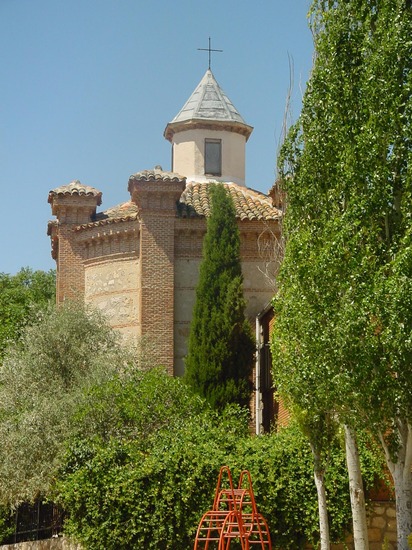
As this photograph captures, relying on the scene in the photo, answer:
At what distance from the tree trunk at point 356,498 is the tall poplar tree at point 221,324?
8.12 m

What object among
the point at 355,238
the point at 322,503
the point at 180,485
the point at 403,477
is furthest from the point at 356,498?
the point at 355,238

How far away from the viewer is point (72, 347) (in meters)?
23.5

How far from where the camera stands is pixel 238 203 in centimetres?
3080

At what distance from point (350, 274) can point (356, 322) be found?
2.58ft

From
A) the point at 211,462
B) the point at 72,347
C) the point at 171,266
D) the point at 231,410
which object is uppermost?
the point at 171,266

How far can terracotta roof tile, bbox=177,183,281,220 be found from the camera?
29.0 metres

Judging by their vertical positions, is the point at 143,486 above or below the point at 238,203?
below

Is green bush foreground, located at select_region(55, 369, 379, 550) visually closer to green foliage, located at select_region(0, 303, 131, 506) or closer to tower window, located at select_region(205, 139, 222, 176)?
green foliage, located at select_region(0, 303, 131, 506)

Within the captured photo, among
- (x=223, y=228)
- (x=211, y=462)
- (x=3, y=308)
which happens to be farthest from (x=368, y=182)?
(x=3, y=308)

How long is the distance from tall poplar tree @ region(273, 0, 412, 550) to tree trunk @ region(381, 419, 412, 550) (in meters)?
0.01

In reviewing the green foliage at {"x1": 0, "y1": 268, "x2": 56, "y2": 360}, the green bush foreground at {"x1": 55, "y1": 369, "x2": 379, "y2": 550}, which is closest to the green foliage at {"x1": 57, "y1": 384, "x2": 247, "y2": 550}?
the green bush foreground at {"x1": 55, "y1": 369, "x2": 379, "y2": 550}

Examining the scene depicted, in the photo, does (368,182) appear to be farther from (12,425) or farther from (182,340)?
(182,340)

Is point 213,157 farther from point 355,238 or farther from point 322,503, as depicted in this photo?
point 355,238

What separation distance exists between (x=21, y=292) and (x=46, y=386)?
26.7 metres
